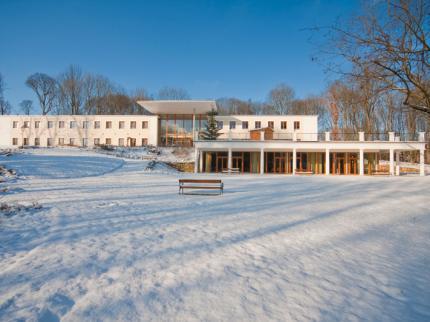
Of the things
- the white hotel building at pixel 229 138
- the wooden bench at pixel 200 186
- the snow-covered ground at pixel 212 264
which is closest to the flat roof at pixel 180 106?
the white hotel building at pixel 229 138

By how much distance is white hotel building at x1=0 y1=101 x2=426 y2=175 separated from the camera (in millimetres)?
25922

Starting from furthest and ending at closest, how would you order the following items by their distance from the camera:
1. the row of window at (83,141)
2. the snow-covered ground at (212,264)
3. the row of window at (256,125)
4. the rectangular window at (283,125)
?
the row of window at (83,141) → the rectangular window at (283,125) → the row of window at (256,125) → the snow-covered ground at (212,264)

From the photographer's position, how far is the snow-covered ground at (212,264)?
2838 millimetres

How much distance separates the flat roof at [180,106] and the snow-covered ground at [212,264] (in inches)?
1059

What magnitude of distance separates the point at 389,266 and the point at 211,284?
3082 mm

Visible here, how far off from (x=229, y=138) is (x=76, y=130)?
30.1 metres

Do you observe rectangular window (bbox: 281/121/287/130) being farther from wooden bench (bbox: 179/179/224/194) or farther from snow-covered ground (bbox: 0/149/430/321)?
snow-covered ground (bbox: 0/149/430/321)

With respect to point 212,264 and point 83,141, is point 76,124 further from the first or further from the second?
point 212,264

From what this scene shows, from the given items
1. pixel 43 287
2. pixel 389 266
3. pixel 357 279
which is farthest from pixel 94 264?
pixel 389 266

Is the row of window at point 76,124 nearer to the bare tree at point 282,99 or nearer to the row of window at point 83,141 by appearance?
the row of window at point 83,141

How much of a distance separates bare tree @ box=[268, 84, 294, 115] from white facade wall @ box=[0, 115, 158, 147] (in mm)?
30395

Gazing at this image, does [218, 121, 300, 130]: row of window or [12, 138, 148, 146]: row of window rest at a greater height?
[218, 121, 300, 130]: row of window

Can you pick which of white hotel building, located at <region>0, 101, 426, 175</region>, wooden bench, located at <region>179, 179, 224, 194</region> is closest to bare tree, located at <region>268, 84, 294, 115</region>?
white hotel building, located at <region>0, 101, 426, 175</region>

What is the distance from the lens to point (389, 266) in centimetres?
409
